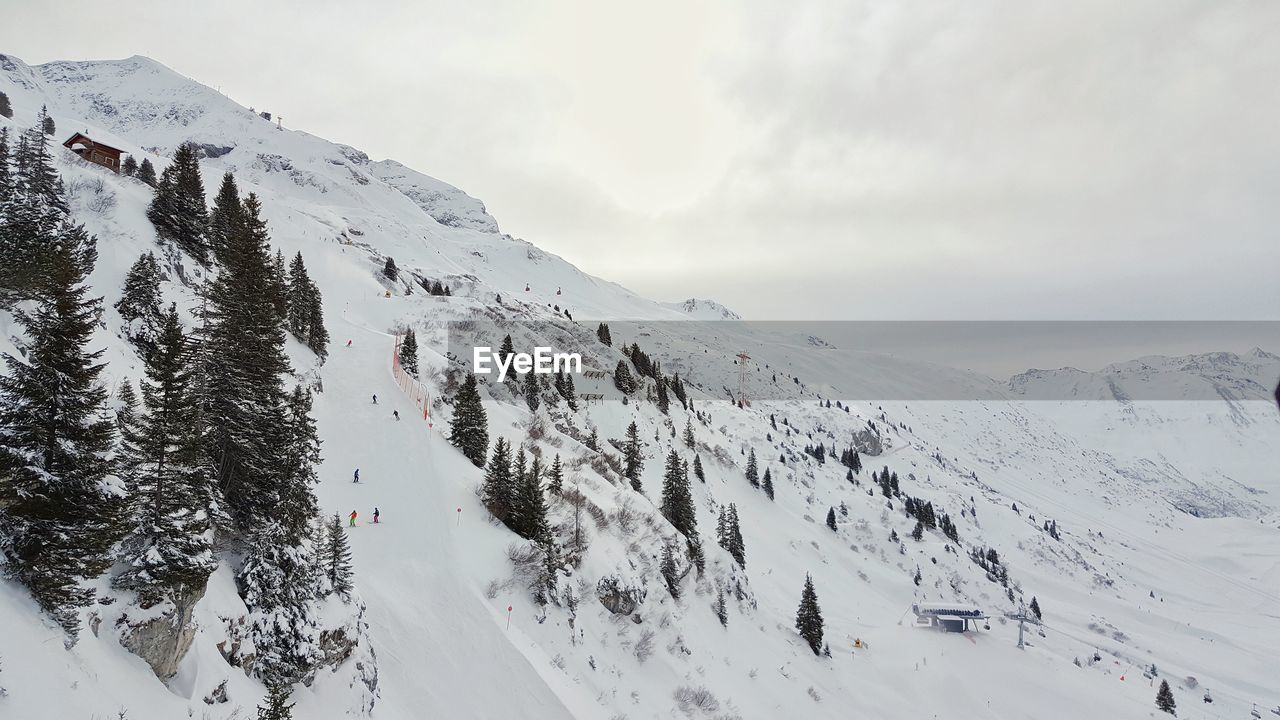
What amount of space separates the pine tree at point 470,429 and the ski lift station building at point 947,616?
66.2m

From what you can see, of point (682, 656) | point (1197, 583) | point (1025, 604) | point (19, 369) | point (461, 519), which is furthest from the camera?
point (1197, 583)

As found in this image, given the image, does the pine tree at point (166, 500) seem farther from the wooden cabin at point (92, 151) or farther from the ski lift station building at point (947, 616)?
the ski lift station building at point (947, 616)

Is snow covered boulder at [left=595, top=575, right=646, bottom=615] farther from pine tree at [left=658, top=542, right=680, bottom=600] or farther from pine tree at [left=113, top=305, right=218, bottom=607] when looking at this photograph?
pine tree at [left=113, top=305, right=218, bottom=607]

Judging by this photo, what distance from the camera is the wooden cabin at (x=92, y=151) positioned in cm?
6253

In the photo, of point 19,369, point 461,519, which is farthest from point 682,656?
point 19,369

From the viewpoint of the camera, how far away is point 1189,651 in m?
122

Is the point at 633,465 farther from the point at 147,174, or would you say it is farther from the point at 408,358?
the point at 147,174

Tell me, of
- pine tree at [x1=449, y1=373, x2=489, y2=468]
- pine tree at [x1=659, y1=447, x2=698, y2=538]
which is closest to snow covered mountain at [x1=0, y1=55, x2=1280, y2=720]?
pine tree at [x1=449, y1=373, x2=489, y2=468]

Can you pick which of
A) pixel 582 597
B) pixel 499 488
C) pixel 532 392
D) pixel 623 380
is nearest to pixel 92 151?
pixel 532 392

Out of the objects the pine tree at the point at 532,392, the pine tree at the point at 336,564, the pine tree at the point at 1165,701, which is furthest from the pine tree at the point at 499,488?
the pine tree at the point at 1165,701

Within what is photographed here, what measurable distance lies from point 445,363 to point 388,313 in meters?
34.9

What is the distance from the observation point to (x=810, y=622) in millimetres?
57531

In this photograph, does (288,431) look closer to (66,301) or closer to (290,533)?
(290,533)
